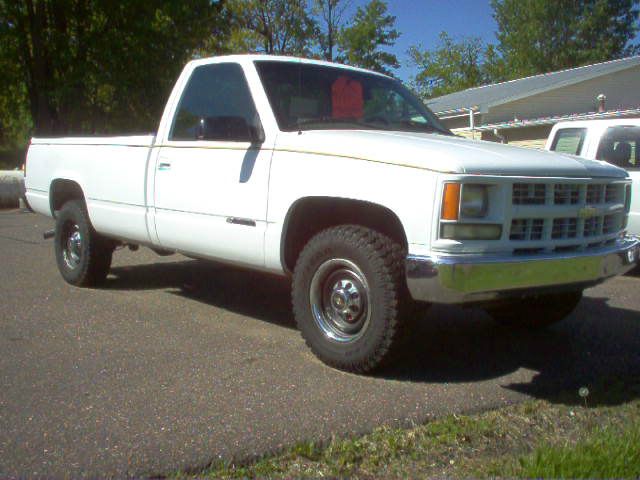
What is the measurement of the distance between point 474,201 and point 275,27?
39764 millimetres

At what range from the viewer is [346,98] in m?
5.45

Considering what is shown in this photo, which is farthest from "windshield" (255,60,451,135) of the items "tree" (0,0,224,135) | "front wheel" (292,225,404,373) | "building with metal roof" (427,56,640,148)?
"building with metal roof" (427,56,640,148)

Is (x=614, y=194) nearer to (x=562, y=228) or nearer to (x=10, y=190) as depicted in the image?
(x=562, y=228)

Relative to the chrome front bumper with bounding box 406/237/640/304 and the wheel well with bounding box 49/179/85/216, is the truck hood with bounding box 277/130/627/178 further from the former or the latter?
the wheel well with bounding box 49/179/85/216

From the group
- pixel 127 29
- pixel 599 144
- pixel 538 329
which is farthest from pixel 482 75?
pixel 538 329

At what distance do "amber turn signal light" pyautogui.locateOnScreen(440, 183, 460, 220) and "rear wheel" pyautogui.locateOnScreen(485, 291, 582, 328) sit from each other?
1685mm

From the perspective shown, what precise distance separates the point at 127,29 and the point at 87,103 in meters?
2.57

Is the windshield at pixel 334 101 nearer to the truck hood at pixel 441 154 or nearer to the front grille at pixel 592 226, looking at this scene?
the truck hood at pixel 441 154

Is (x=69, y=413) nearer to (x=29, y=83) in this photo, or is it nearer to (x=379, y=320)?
(x=379, y=320)

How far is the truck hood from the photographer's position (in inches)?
153

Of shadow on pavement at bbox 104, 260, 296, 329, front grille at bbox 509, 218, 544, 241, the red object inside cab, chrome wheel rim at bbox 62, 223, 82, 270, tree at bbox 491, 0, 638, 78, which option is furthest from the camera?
tree at bbox 491, 0, 638, 78

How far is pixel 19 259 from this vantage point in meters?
8.94

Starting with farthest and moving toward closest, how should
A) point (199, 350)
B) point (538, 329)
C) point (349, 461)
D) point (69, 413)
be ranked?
point (538, 329), point (199, 350), point (69, 413), point (349, 461)

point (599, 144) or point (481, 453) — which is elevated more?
point (599, 144)
